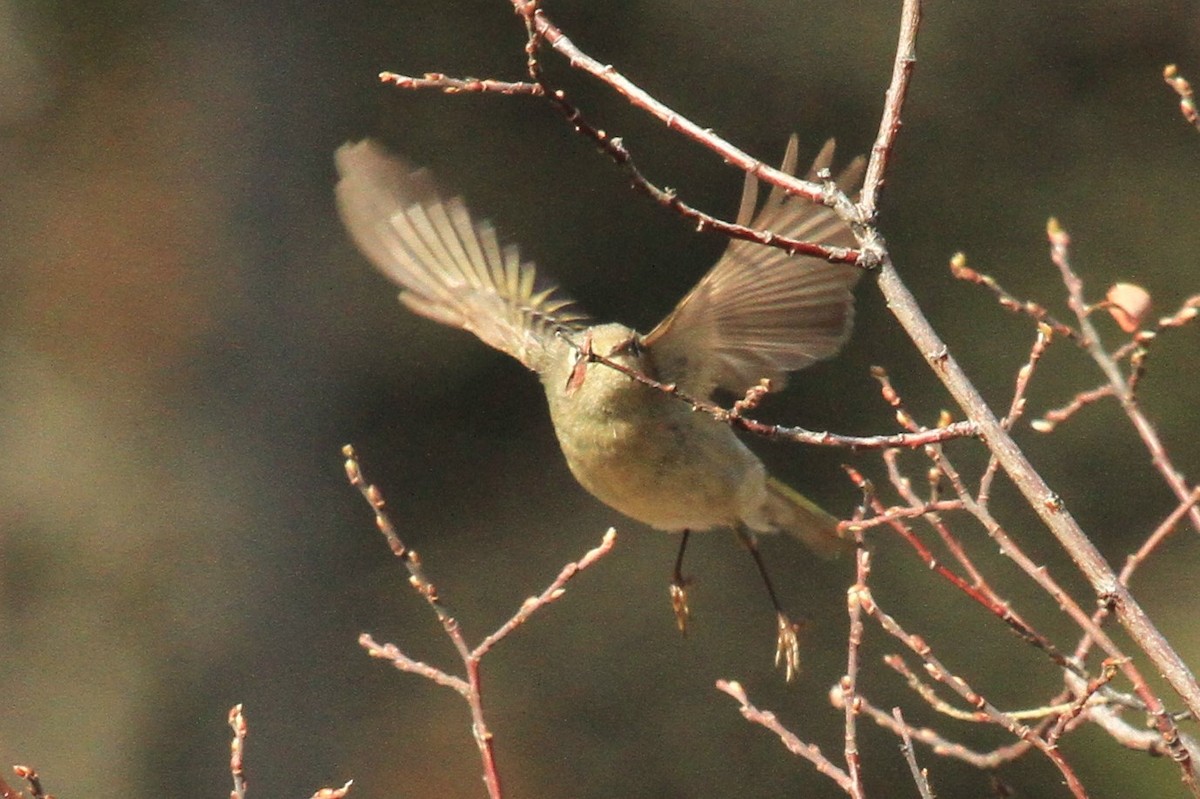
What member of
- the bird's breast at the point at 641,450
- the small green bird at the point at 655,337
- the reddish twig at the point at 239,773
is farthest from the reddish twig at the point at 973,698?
the bird's breast at the point at 641,450

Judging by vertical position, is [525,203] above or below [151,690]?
above

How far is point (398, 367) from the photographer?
211 inches

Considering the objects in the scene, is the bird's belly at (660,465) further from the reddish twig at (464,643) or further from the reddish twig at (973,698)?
the reddish twig at (973,698)

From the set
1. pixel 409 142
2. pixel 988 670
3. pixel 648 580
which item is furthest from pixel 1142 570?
pixel 409 142

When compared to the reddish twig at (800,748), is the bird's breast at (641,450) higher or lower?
higher

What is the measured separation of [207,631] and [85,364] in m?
1.00

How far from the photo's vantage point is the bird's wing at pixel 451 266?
2.84 meters

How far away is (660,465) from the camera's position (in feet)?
8.69

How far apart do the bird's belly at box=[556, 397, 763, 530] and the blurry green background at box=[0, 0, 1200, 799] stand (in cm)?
253

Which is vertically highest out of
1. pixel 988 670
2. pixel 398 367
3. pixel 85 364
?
pixel 85 364

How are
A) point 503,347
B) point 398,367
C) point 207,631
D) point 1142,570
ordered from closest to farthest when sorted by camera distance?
1. point 503,347
2. point 207,631
3. point 398,367
4. point 1142,570

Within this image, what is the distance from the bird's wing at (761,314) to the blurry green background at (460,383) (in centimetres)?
269

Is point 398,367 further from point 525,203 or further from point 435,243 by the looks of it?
point 435,243

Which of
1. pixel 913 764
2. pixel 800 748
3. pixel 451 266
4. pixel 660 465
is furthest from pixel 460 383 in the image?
pixel 913 764
